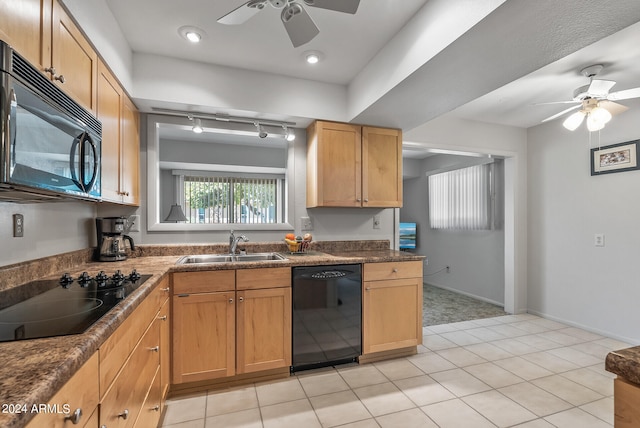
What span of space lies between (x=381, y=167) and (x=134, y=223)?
2238mm

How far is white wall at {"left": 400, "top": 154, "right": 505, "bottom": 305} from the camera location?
14.1 ft

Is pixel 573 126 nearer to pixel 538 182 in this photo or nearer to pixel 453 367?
pixel 538 182

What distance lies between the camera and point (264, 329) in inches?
85.5

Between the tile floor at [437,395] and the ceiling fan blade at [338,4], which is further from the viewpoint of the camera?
the tile floor at [437,395]

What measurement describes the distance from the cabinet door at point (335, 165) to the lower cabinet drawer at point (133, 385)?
1.64 metres

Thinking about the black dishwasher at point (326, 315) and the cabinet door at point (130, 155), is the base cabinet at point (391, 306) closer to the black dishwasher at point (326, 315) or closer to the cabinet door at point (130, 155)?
the black dishwasher at point (326, 315)

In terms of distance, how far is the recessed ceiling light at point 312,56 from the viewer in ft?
7.34

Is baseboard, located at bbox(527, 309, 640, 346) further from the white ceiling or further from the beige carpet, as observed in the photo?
the white ceiling

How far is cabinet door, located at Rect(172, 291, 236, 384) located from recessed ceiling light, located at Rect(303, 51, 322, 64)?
6.04 feet

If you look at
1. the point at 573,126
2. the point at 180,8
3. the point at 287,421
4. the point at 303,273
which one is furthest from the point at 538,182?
the point at 180,8

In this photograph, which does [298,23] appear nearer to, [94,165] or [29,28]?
[29,28]


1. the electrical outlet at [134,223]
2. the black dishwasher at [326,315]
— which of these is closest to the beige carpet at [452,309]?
the black dishwasher at [326,315]

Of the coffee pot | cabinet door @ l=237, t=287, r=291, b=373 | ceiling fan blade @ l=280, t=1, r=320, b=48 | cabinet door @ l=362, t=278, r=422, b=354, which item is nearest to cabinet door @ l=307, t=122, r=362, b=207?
cabinet door @ l=362, t=278, r=422, b=354

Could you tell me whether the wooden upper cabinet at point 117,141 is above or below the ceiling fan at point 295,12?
below
